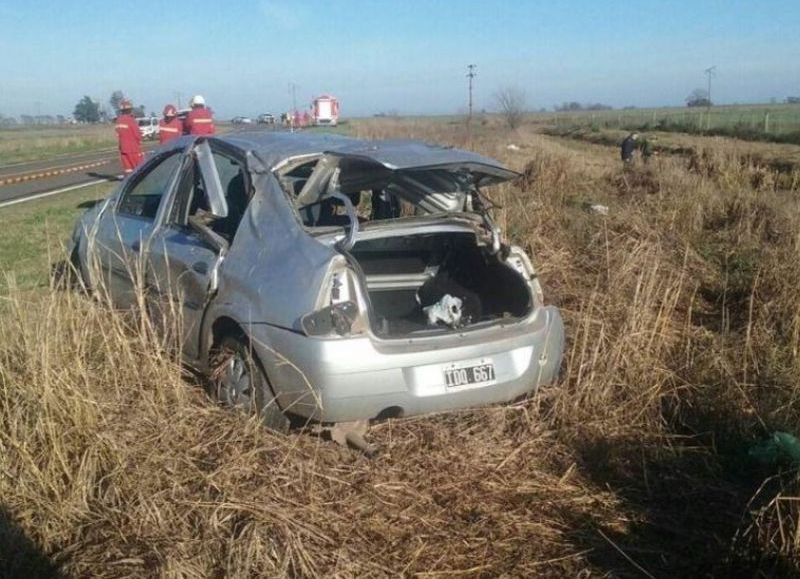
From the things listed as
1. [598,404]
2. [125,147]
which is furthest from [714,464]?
[125,147]

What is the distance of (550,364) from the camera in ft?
15.0

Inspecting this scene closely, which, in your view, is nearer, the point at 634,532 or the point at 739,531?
the point at 739,531

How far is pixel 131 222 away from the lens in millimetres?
5699

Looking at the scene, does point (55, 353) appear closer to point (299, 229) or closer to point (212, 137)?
point (299, 229)

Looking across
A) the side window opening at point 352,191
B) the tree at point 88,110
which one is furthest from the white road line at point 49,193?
the tree at point 88,110

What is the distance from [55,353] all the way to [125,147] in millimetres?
12409

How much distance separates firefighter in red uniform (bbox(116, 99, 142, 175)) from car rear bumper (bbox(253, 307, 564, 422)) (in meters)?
12.3

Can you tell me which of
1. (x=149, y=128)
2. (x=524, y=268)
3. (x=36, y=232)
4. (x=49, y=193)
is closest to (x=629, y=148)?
(x=49, y=193)

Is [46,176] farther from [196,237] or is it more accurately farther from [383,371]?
[383,371]

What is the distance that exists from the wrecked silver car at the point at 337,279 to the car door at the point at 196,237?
0.01 metres

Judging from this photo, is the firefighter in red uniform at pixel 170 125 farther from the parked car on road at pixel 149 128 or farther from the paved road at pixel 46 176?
the parked car on road at pixel 149 128

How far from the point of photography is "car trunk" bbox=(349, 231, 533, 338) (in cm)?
487

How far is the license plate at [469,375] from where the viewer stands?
4129 mm

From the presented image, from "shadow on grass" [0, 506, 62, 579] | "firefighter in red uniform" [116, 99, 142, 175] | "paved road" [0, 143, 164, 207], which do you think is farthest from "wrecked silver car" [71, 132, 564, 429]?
"paved road" [0, 143, 164, 207]
